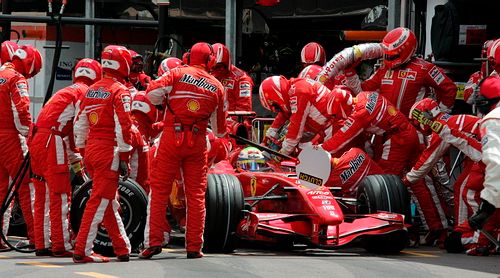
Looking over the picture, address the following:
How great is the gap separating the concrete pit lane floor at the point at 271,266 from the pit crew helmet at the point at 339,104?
1846 mm

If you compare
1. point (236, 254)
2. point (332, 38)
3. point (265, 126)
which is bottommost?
point (236, 254)

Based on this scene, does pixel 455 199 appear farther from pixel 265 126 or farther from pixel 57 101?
pixel 57 101

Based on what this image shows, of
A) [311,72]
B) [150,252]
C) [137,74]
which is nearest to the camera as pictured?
[150,252]

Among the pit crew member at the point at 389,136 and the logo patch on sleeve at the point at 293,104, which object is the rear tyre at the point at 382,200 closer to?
the pit crew member at the point at 389,136

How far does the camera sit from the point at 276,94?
47.2 feet

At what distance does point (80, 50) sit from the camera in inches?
941

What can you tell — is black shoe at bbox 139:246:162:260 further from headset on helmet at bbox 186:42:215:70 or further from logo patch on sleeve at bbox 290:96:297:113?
logo patch on sleeve at bbox 290:96:297:113

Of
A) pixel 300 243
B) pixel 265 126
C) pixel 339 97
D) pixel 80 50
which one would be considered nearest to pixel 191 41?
pixel 80 50

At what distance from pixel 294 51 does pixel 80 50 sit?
450 cm

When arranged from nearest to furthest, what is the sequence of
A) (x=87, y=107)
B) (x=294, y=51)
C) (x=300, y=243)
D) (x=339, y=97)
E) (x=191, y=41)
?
1. (x=87, y=107)
2. (x=300, y=243)
3. (x=339, y=97)
4. (x=294, y=51)
5. (x=191, y=41)

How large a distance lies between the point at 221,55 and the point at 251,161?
3.02m

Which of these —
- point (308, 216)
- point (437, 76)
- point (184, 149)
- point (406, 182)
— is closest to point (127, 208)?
point (184, 149)

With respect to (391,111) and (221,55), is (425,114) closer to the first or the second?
(391,111)

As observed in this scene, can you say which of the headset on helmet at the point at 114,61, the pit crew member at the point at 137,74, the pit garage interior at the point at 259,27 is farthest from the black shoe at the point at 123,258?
the pit garage interior at the point at 259,27
